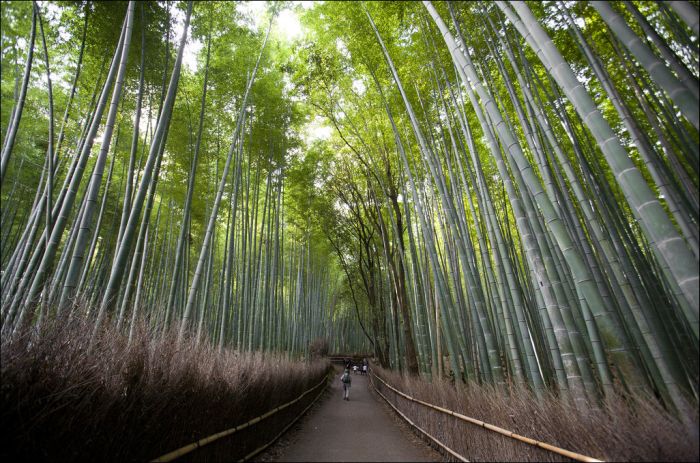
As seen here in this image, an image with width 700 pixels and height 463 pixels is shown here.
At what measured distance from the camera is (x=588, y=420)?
5.13 ft

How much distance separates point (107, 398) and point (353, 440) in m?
3.48

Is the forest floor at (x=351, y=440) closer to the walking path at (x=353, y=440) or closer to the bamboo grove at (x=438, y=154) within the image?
the walking path at (x=353, y=440)

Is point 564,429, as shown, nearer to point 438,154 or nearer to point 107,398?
point 107,398

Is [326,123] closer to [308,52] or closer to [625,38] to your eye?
[308,52]

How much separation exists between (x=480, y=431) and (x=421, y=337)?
373cm

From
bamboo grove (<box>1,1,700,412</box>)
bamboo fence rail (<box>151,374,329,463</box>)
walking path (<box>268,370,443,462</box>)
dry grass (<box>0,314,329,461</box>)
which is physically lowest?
walking path (<box>268,370,443,462</box>)

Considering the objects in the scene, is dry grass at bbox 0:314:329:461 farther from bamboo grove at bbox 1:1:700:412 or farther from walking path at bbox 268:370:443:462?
walking path at bbox 268:370:443:462

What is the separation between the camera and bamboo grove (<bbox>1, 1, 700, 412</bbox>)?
1.85 m

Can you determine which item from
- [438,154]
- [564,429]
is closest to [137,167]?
[438,154]

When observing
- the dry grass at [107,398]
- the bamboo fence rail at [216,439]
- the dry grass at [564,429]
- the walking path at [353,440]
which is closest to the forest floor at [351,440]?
the walking path at [353,440]

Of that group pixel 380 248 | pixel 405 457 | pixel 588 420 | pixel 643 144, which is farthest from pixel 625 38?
pixel 380 248

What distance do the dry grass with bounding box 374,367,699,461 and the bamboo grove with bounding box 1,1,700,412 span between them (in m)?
0.15

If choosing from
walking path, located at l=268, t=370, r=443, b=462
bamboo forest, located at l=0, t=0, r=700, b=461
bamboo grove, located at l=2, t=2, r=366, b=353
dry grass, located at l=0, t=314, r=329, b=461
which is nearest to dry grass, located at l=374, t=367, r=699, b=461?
bamboo forest, located at l=0, t=0, r=700, b=461

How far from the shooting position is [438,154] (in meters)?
4.82
